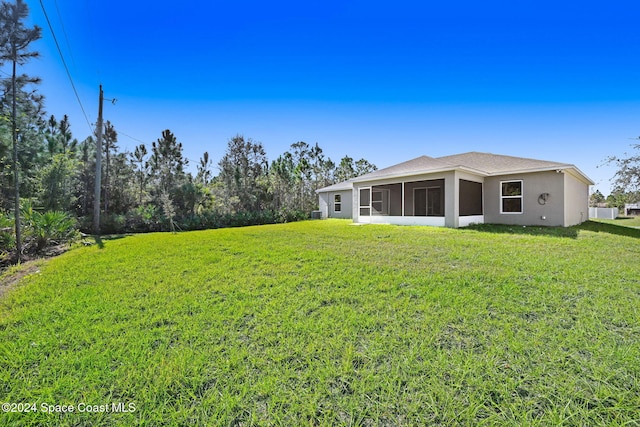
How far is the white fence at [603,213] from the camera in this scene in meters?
22.4

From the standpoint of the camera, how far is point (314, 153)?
31875mm

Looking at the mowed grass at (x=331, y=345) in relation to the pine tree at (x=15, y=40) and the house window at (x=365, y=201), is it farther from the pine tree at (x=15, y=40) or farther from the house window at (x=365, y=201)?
the house window at (x=365, y=201)

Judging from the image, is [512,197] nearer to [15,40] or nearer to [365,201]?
[365,201]

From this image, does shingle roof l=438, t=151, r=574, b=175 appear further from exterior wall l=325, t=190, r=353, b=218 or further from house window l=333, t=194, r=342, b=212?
house window l=333, t=194, r=342, b=212

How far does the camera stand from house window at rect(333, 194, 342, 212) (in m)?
20.8

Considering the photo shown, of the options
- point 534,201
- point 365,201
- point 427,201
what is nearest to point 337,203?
point 365,201

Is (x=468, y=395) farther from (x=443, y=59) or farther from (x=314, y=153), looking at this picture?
(x=314, y=153)


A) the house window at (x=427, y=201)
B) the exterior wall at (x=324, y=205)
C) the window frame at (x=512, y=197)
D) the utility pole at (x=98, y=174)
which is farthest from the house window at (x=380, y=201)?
the utility pole at (x=98, y=174)

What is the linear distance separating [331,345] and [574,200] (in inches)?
611

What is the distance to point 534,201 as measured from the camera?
11422mm

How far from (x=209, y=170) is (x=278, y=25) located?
21980 mm

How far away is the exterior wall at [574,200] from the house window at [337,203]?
42.1 feet

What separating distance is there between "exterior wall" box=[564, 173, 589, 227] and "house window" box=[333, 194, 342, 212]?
42.1 feet

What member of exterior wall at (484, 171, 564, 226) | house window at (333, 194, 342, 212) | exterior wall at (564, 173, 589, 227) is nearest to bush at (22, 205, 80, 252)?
house window at (333, 194, 342, 212)
